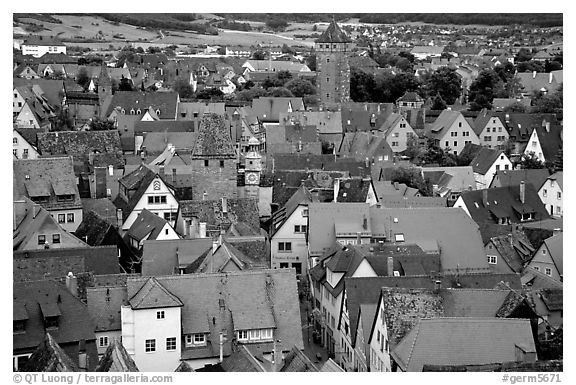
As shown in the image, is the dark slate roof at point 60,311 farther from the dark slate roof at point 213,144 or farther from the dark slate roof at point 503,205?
the dark slate roof at point 503,205

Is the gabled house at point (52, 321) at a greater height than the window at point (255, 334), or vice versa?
the gabled house at point (52, 321)

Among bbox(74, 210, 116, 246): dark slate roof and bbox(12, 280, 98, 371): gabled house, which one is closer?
bbox(12, 280, 98, 371): gabled house

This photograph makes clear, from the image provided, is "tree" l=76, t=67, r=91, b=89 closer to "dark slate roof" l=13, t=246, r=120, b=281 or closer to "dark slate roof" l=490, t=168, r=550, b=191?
"dark slate roof" l=490, t=168, r=550, b=191

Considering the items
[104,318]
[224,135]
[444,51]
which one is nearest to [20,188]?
[224,135]

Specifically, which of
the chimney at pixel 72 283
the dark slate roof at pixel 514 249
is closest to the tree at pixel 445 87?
the dark slate roof at pixel 514 249

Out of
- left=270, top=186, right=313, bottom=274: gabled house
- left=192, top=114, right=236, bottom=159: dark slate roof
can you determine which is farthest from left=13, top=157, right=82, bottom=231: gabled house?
left=270, top=186, right=313, bottom=274: gabled house

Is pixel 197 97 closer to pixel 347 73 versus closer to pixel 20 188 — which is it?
pixel 347 73
